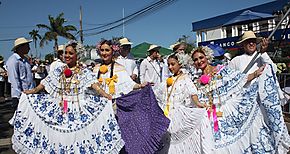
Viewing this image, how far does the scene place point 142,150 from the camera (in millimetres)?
4172

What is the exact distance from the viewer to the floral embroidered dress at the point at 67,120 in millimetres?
4129

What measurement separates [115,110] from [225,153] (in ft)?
4.84

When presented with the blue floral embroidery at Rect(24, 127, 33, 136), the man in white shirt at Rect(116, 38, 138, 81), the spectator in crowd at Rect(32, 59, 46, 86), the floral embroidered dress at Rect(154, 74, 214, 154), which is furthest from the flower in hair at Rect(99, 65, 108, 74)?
the spectator in crowd at Rect(32, 59, 46, 86)

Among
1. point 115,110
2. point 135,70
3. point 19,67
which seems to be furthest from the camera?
point 135,70

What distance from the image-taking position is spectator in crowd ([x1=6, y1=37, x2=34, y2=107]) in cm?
550

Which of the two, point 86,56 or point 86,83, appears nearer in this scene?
point 86,83

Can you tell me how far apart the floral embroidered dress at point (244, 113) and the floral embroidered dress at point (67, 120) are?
1265mm

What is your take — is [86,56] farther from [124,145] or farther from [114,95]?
[124,145]

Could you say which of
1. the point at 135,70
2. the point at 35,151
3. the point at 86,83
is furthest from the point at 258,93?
the point at 135,70

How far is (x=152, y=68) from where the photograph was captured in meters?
7.91

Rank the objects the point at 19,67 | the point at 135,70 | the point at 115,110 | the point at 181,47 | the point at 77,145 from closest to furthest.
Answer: the point at 77,145 < the point at 115,110 < the point at 19,67 < the point at 181,47 < the point at 135,70

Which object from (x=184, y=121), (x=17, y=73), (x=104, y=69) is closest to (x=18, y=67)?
(x=17, y=73)

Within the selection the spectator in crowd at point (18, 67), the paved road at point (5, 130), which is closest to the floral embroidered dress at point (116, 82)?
the spectator in crowd at point (18, 67)

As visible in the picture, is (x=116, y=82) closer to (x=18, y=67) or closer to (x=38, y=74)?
(x=18, y=67)
